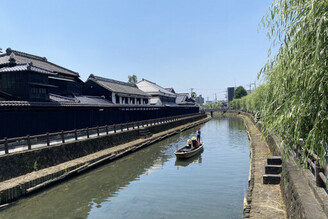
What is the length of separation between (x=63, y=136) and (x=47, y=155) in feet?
7.45

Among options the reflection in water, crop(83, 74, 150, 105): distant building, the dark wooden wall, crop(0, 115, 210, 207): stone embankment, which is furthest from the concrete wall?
crop(83, 74, 150, 105): distant building

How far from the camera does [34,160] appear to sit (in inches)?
591

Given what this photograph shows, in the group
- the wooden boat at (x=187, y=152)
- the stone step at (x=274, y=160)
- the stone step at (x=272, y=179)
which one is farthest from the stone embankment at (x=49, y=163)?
the stone step at (x=274, y=160)

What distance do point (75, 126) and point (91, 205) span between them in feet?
43.2

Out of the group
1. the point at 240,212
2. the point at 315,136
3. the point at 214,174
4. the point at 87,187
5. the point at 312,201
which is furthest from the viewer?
the point at 214,174

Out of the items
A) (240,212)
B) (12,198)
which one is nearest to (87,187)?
(12,198)

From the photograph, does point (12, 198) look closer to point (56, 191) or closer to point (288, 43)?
point (56, 191)

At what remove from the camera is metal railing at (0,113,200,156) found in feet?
49.6

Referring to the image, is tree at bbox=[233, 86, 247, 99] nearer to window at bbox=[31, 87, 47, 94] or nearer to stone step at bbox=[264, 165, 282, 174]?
window at bbox=[31, 87, 47, 94]

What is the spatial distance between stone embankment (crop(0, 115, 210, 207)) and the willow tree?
12813mm

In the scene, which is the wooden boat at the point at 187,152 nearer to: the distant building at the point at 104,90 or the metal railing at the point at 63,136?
the metal railing at the point at 63,136

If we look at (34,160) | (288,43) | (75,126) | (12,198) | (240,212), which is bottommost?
(240,212)

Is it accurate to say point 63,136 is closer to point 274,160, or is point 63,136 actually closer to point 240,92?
point 274,160

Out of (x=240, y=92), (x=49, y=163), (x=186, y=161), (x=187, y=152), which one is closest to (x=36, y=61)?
(x=49, y=163)
